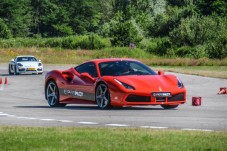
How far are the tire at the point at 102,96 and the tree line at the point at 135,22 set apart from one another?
4989 cm

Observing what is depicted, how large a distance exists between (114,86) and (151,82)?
964 mm

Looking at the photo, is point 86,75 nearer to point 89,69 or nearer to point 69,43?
point 89,69

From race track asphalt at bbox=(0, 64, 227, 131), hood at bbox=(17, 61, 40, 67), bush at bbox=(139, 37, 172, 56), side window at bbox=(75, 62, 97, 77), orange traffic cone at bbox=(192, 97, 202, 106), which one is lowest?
bush at bbox=(139, 37, 172, 56)

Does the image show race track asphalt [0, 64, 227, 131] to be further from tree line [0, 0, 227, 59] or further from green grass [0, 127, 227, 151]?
tree line [0, 0, 227, 59]

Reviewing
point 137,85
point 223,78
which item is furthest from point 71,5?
point 137,85

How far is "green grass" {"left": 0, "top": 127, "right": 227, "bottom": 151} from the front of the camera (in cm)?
1031

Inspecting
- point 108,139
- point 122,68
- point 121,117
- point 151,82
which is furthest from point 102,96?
point 108,139

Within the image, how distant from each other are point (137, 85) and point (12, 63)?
31.4 m

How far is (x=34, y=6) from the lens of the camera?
527ft

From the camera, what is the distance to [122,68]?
20.5 metres

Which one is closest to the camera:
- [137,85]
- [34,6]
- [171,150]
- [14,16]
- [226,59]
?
[171,150]

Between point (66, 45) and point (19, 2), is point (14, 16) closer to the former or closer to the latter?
point (19, 2)

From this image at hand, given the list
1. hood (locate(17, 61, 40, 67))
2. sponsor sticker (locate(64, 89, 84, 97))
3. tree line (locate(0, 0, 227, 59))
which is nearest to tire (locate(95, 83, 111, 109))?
sponsor sticker (locate(64, 89, 84, 97))

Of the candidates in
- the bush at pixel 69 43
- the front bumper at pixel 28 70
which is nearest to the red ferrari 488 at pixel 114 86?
the front bumper at pixel 28 70
